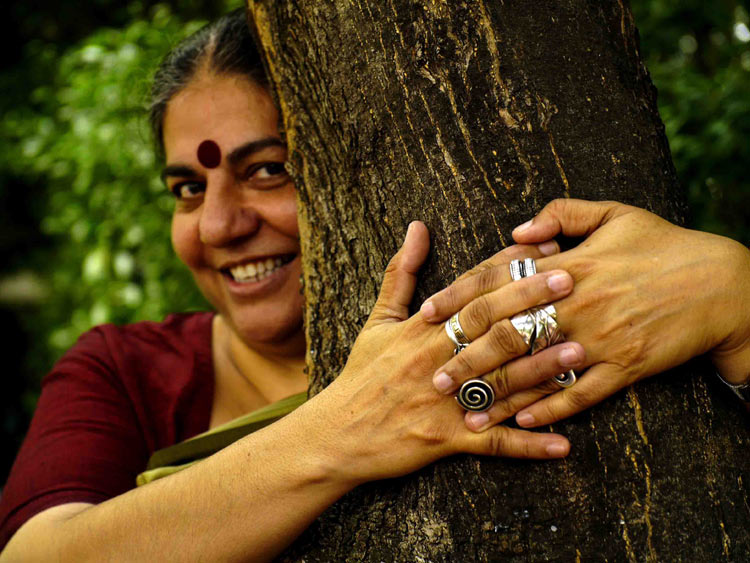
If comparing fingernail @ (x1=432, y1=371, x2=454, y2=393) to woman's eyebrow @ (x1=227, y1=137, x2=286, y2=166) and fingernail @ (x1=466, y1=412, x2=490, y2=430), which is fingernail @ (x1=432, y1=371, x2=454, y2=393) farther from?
woman's eyebrow @ (x1=227, y1=137, x2=286, y2=166)

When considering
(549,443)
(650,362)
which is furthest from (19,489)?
(650,362)

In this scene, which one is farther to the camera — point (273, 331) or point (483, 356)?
point (273, 331)

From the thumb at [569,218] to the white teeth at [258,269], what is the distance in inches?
47.3

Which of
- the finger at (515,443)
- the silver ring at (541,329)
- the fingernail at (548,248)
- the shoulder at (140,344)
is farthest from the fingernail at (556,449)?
the shoulder at (140,344)

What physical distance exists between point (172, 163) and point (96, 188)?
216 centimetres

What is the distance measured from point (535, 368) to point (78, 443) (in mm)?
1454

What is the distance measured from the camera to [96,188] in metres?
4.23

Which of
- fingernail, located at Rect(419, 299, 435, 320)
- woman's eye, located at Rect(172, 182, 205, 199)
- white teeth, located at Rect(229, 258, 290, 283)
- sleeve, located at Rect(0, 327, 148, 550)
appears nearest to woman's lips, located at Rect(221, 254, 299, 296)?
white teeth, located at Rect(229, 258, 290, 283)

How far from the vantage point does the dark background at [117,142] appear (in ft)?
9.26

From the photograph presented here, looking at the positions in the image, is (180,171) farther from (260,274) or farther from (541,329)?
(541,329)

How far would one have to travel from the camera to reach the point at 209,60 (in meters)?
2.35

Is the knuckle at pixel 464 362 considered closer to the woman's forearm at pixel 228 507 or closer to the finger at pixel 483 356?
the finger at pixel 483 356

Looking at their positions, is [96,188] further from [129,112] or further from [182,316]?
[182,316]

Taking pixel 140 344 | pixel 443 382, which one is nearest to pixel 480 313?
pixel 443 382
